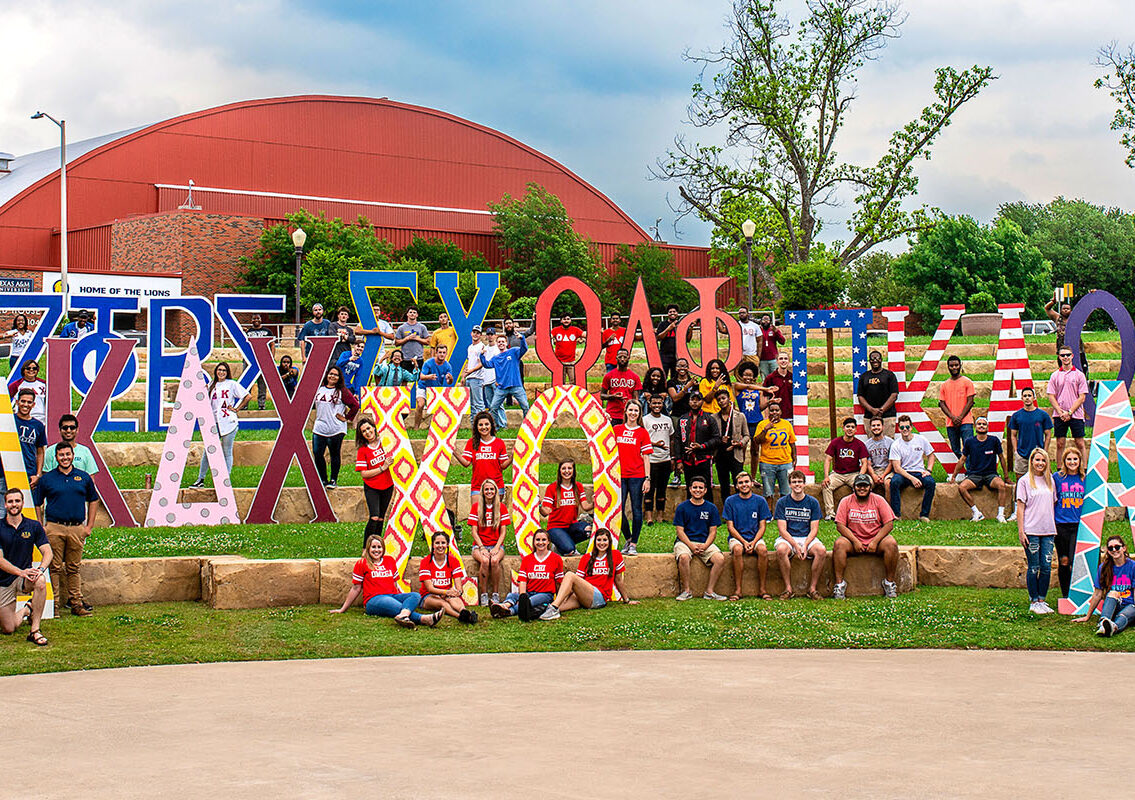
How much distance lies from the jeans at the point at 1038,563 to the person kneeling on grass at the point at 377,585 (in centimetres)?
571

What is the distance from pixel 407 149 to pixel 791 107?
899 inches

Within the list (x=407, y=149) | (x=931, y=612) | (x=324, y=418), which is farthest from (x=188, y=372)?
(x=407, y=149)

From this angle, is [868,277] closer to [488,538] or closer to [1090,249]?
[1090,249]

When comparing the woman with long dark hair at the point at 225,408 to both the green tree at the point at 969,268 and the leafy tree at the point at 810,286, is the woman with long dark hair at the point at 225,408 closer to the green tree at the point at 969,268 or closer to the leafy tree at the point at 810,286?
the leafy tree at the point at 810,286

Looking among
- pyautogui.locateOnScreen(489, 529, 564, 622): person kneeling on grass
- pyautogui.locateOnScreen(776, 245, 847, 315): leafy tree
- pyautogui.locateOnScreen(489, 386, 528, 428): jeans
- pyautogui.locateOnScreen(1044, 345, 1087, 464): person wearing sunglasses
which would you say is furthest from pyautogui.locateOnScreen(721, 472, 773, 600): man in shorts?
pyautogui.locateOnScreen(776, 245, 847, 315): leafy tree

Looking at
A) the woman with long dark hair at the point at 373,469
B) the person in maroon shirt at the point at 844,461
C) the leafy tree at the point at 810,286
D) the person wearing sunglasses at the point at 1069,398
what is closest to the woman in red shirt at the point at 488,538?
the woman with long dark hair at the point at 373,469

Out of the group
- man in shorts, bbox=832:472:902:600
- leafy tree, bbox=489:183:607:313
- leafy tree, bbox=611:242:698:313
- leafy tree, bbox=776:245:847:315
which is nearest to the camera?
man in shorts, bbox=832:472:902:600

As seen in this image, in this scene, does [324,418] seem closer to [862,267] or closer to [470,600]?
[470,600]

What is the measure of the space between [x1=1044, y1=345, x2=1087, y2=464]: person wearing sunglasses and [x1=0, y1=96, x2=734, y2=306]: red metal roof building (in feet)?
110

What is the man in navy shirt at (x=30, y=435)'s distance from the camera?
12430mm

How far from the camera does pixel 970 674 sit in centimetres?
936

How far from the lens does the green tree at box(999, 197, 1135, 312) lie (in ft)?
192

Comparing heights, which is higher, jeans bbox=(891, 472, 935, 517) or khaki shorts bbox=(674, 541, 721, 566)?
jeans bbox=(891, 472, 935, 517)

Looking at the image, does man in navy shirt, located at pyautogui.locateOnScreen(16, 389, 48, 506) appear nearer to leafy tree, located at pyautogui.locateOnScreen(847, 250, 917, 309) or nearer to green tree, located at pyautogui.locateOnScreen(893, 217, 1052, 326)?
green tree, located at pyautogui.locateOnScreen(893, 217, 1052, 326)
